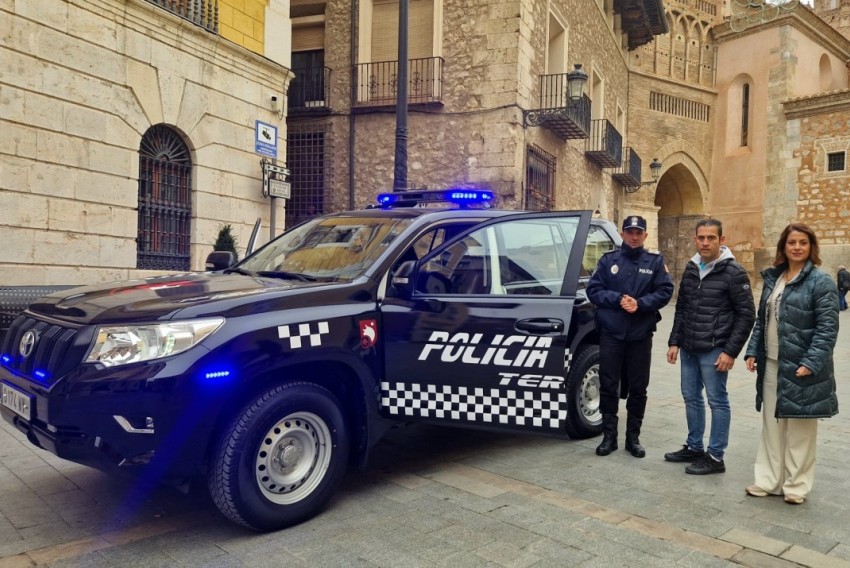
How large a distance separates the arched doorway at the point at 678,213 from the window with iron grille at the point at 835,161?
5465mm

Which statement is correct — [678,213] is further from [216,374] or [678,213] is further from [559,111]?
[216,374]

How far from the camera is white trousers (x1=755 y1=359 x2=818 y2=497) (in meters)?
4.16

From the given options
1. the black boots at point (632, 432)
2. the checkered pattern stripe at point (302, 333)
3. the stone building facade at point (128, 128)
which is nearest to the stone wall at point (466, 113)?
the stone building facade at point (128, 128)

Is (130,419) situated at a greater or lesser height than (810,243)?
lesser

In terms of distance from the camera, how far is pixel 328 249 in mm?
4637

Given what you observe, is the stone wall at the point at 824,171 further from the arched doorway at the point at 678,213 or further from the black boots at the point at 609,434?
the black boots at the point at 609,434

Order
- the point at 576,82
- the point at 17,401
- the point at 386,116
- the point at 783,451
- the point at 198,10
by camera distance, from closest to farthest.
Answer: the point at 17,401 → the point at 783,451 → the point at 198,10 → the point at 576,82 → the point at 386,116

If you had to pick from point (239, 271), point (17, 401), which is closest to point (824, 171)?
point (239, 271)

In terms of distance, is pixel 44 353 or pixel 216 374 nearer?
pixel 216 374

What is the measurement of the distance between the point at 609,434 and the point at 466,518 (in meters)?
1.81

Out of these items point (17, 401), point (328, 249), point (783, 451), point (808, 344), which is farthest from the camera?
point (328, 249)

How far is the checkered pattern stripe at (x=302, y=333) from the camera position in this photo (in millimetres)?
3602

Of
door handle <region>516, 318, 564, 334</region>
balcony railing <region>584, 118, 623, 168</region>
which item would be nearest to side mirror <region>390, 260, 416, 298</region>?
door handle <region>516, 318, 564, 334</region>

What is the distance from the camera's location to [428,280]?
438 cm
